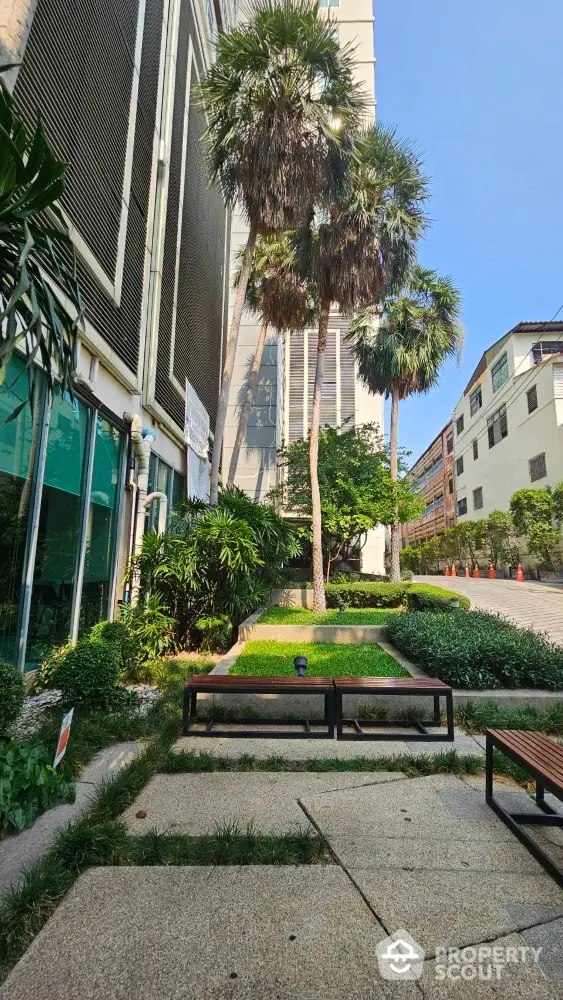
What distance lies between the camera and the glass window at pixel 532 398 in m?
27.8

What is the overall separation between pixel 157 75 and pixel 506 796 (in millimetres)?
12847

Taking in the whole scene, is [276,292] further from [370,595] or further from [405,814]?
[405,814]

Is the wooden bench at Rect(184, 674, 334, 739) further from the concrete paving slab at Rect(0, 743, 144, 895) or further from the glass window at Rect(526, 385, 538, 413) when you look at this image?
the glass window at Rect(526, 385, 538, 413)

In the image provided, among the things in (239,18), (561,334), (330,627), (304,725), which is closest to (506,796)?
(304,725)

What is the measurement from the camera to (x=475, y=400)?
39.4 m

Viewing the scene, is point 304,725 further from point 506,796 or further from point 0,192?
point 0,192

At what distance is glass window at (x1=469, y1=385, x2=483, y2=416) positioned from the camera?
3819cm

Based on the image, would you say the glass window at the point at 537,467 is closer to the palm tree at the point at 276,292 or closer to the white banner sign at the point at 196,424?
the palm tree at the point at 276,292

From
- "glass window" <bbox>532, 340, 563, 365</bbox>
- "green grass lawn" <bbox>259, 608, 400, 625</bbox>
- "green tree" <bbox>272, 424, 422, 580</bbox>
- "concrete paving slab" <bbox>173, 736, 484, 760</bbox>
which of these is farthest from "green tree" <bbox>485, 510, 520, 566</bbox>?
"concrete paving slab" <bbox>173, 736, 484, 760</bbox>

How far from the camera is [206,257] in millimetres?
13375

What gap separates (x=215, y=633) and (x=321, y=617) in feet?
8.95

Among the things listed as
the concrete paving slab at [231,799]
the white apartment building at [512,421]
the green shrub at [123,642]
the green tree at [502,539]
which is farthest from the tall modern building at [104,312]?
the white apartment building at [512,421]

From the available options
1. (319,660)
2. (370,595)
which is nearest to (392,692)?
(319,660)

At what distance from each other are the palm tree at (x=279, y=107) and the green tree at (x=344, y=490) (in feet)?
20.5
